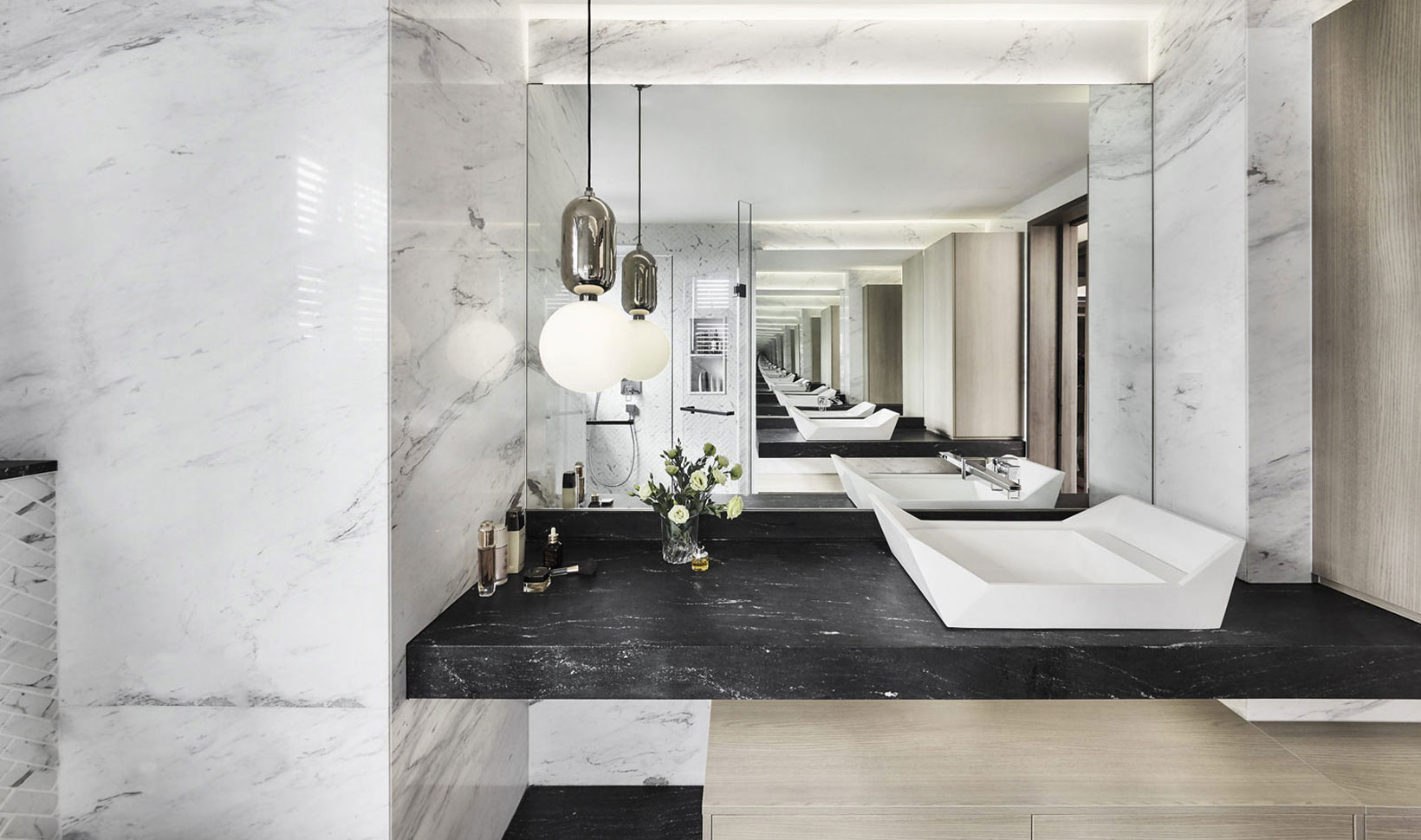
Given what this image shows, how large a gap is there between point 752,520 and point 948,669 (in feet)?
2.44

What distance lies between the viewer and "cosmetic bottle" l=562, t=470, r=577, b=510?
1765 millimetres

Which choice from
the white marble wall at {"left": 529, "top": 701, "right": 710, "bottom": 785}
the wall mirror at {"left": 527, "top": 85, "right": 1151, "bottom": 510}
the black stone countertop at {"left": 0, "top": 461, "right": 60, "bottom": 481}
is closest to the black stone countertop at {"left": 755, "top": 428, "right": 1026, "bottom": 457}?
the wall mirror at {"left": 527, "top": 85, "right": 1151, "bottom": 510}

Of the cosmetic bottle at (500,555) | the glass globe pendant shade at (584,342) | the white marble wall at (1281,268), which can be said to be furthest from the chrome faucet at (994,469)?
the cosmetic bottle at (500,555)

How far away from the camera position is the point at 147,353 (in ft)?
3.38

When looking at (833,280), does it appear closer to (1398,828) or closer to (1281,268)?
(1281,268)

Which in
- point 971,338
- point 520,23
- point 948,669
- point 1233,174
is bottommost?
point 948,669

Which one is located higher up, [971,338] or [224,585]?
[971,338]

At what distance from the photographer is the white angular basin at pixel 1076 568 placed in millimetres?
1157

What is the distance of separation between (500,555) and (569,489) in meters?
0.39

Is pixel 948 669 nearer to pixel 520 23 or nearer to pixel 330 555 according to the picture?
pixel 330 555

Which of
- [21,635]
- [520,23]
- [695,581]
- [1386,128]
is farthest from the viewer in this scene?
[520,23]

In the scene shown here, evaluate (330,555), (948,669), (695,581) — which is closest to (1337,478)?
(948,669)

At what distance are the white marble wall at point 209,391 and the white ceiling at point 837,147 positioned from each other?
83 centimetres

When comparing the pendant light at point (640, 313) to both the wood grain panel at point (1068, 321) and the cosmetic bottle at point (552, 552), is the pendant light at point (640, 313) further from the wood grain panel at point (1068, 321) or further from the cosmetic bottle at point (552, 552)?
the wood grain panel at point (1068, 321)
